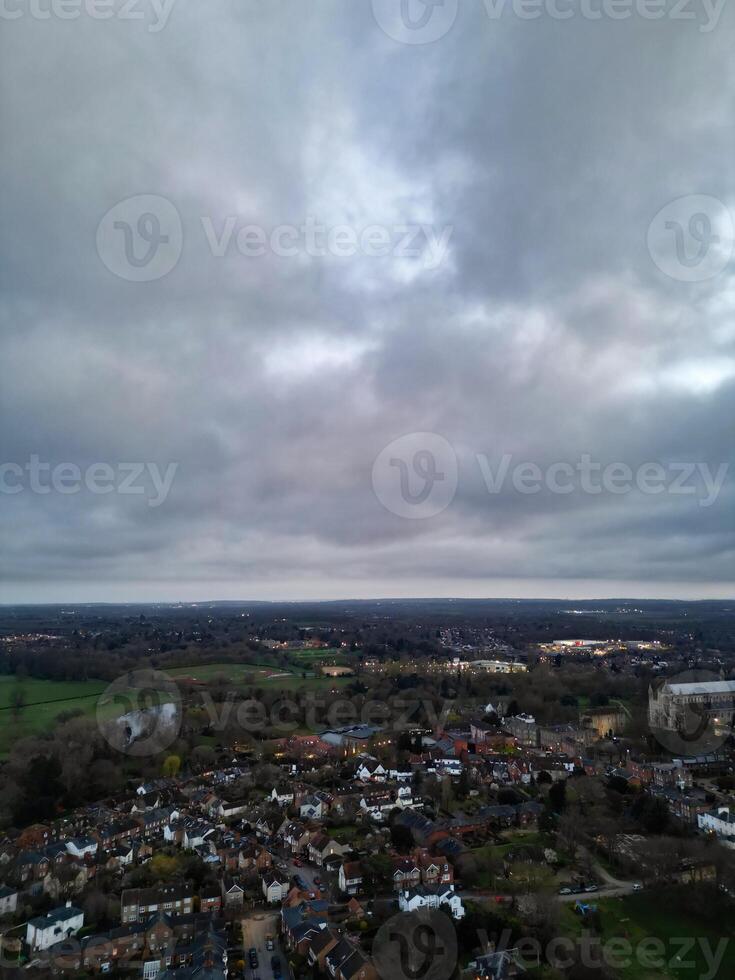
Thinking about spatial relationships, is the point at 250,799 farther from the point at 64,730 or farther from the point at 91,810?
the point at 64,730

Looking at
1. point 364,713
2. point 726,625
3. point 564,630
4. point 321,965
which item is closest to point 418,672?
point 364,713

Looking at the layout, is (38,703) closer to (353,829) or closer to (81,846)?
(81,846)

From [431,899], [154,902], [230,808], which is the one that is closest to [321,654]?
[230,808]

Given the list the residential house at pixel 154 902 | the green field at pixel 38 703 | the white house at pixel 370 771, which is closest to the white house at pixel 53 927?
the residential house at pixel 154 902

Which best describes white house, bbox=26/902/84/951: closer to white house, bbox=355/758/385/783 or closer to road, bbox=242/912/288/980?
road, bbox=242/912/288/980

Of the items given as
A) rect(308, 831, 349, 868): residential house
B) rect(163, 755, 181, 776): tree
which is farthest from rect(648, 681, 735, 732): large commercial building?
rect(163, 755, 181, 776): tree

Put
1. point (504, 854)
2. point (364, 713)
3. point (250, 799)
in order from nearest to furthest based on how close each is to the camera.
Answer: point (504, 854), point (250, 799), point (364, 713)
